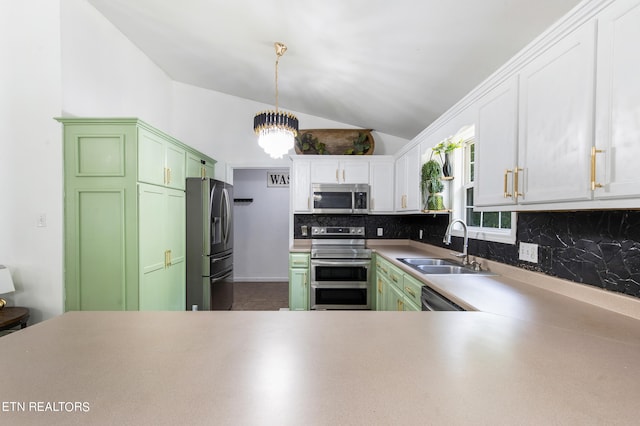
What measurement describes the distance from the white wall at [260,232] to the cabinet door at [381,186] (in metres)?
2.26

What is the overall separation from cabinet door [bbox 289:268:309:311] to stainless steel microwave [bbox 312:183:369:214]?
0.82m

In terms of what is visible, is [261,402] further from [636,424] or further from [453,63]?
[453,63]

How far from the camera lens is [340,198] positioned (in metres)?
3.66

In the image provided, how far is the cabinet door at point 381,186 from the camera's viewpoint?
12.2 feet

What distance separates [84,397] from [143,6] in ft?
9.74

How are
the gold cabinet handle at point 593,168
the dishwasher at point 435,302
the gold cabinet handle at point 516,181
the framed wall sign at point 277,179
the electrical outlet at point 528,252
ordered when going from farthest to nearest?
the framed wall sign at point 277,179, the electrical outlet at point 528,252, the dishwasher at point 435,302, the gold cabinet handle at point 516,181, the gold cabinet handle at point 593,168

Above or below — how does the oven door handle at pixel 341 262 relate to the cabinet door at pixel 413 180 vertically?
below

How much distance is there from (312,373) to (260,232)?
5.00m

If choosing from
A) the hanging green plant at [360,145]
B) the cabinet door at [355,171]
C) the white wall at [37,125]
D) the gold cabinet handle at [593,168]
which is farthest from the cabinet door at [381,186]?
the white wall at [37,125]

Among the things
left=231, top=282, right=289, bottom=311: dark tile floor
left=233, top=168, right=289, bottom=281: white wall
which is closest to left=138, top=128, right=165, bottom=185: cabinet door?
left=231, top=282, right=289, bottom=311: dark tile floor

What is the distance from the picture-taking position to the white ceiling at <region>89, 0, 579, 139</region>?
61.0 inches

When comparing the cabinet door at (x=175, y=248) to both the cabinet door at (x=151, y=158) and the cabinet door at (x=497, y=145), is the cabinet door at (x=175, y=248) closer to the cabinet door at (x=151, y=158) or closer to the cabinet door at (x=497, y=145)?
the cabinet door at (x=151, y=158)

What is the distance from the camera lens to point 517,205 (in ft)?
4.56

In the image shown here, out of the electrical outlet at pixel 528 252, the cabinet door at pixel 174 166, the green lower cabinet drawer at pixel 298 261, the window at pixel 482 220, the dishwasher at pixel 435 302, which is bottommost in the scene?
the green lower cabinet drawer at pixel 298 261
